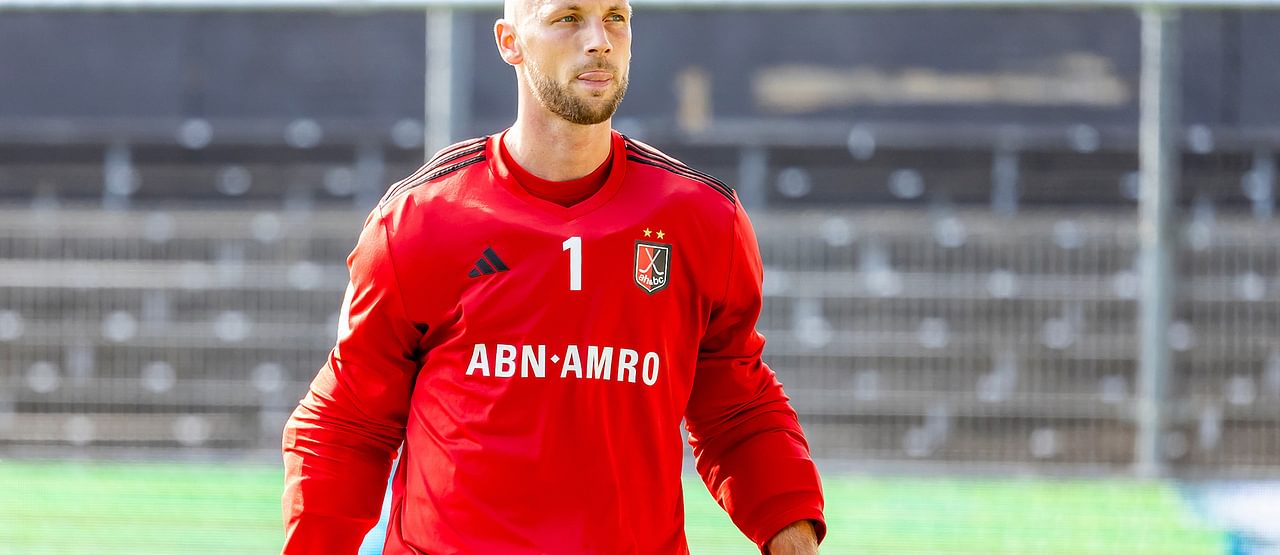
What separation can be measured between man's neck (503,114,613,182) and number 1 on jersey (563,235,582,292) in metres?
0.11

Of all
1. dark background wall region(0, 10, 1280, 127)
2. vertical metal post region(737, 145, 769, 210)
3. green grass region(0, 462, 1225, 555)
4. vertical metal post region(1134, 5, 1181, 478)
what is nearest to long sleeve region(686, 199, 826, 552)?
green grass region(0, 462, 1225, 555)

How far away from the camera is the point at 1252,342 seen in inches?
247

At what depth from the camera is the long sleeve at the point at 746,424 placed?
7.54 ft

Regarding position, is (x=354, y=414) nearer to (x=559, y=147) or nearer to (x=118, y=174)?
(x=559, y=147)

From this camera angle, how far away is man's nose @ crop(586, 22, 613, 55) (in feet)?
6.87

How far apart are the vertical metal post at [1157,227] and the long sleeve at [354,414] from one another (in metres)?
3.88

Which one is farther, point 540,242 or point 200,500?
point 200,500

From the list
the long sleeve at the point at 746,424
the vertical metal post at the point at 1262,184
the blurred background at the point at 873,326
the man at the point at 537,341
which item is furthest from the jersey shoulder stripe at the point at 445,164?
the vertical metal post at the point at 1262,184

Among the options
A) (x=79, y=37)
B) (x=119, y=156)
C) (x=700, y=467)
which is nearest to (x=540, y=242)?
(x=700, y=467)

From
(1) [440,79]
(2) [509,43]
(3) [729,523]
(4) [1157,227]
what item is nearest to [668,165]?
(2) [509,43]

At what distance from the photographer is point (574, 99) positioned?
7.00 feet

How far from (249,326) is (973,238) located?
9.58 feet

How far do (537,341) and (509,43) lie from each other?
1.38 ft

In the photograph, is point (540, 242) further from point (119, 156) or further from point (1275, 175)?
point (119, 156)
